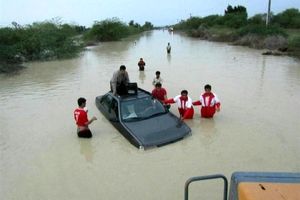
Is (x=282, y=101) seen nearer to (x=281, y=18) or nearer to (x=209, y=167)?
(x=209, y=167)

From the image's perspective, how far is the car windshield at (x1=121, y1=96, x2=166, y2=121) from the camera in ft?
32.9

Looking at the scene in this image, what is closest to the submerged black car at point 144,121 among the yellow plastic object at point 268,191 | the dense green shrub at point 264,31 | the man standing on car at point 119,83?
the man standing on car at point 119,83

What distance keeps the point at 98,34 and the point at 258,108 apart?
51720mm

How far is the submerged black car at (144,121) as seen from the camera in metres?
9.23

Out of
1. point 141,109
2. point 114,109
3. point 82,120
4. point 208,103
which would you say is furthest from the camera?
point 208,103

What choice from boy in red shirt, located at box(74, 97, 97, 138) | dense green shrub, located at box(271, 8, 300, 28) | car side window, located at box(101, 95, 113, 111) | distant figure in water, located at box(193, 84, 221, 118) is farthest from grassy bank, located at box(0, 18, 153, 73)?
dense green shrub, located at box(271, 8, 300, 28)

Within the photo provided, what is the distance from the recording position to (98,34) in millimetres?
61812

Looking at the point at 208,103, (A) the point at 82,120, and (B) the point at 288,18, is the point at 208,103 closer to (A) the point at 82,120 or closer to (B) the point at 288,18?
(A) the point at 82,120

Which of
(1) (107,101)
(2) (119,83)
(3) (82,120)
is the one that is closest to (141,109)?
(3) (82,120)

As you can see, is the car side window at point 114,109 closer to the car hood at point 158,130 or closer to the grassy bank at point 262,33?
the car hood at point 158,130

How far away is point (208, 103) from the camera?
1138 cm

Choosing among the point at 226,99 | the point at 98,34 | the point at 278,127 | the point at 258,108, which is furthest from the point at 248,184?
the point at 98,34

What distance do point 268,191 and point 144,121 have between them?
6.33 meters

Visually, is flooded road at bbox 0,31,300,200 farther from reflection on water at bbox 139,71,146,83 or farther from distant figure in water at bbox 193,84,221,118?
reflection on water at bbox 139,71,146,83
